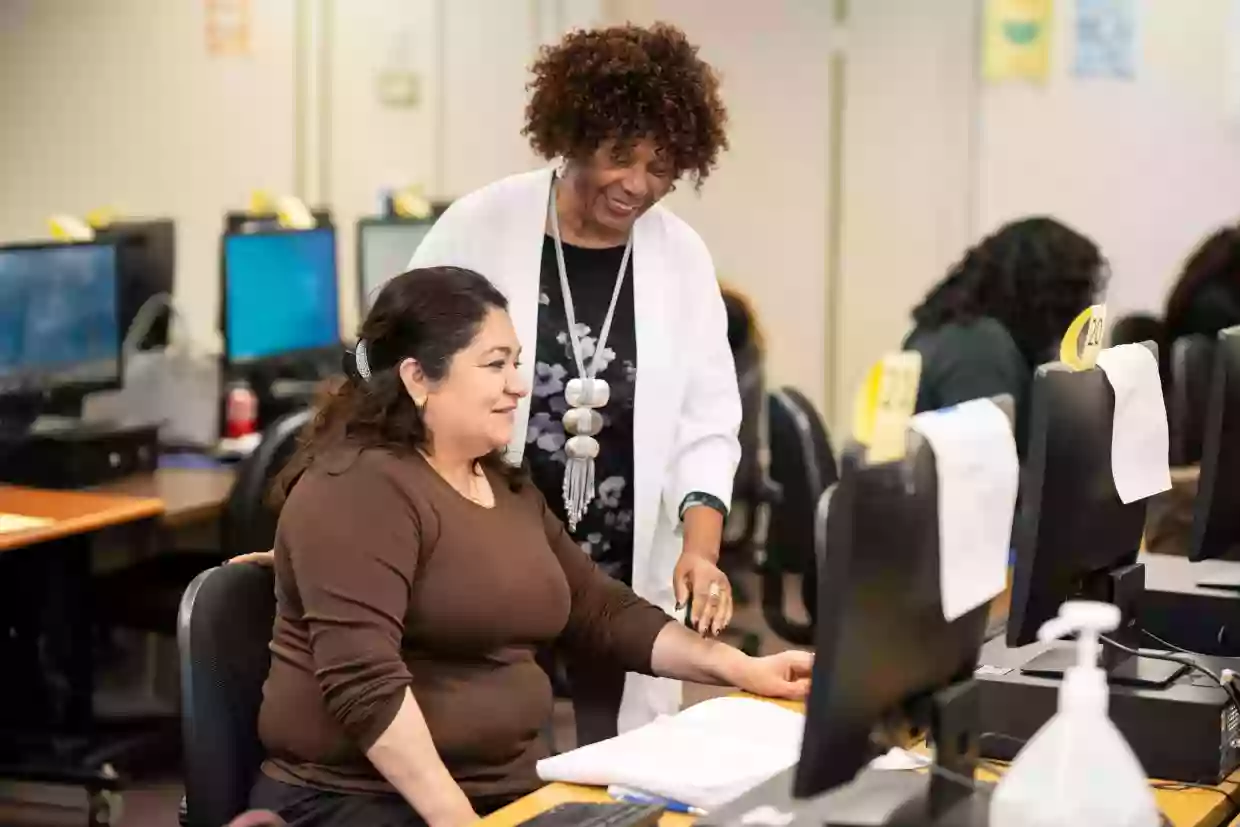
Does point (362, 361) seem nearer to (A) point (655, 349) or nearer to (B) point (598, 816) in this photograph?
(A) point (655, 349)

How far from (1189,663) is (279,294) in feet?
10.4

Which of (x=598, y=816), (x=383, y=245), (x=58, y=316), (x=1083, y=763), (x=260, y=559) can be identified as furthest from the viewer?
(x=383, y=245)

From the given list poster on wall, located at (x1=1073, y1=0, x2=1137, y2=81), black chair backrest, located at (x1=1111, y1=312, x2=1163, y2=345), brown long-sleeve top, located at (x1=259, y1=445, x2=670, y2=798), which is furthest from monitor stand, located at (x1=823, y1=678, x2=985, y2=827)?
poster on wall, located at (x1=1073, y1=0, x2=1137, y2=81)

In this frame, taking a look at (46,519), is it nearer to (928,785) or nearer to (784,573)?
(784,573)

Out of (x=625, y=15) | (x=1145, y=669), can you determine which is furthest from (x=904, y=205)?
(x=1145, y=669)

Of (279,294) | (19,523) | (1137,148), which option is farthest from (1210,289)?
(19,523)

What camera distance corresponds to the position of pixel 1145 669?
80.8 inches

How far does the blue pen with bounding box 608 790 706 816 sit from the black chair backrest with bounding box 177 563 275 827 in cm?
45

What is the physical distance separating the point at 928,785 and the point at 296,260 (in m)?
3.43

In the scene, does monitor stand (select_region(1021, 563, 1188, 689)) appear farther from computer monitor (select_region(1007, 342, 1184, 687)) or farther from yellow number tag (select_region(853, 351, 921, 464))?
yellow number tag (select_region(853, 351, 921, 464))

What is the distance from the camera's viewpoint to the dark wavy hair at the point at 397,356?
2084 mm

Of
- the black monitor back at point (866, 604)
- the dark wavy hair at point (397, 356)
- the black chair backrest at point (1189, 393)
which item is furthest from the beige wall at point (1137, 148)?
the black monitor back at point (866, 604)

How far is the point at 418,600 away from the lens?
6.60 ft

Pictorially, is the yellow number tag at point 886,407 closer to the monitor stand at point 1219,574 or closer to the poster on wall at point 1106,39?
the monitor stand at point 1219,574
